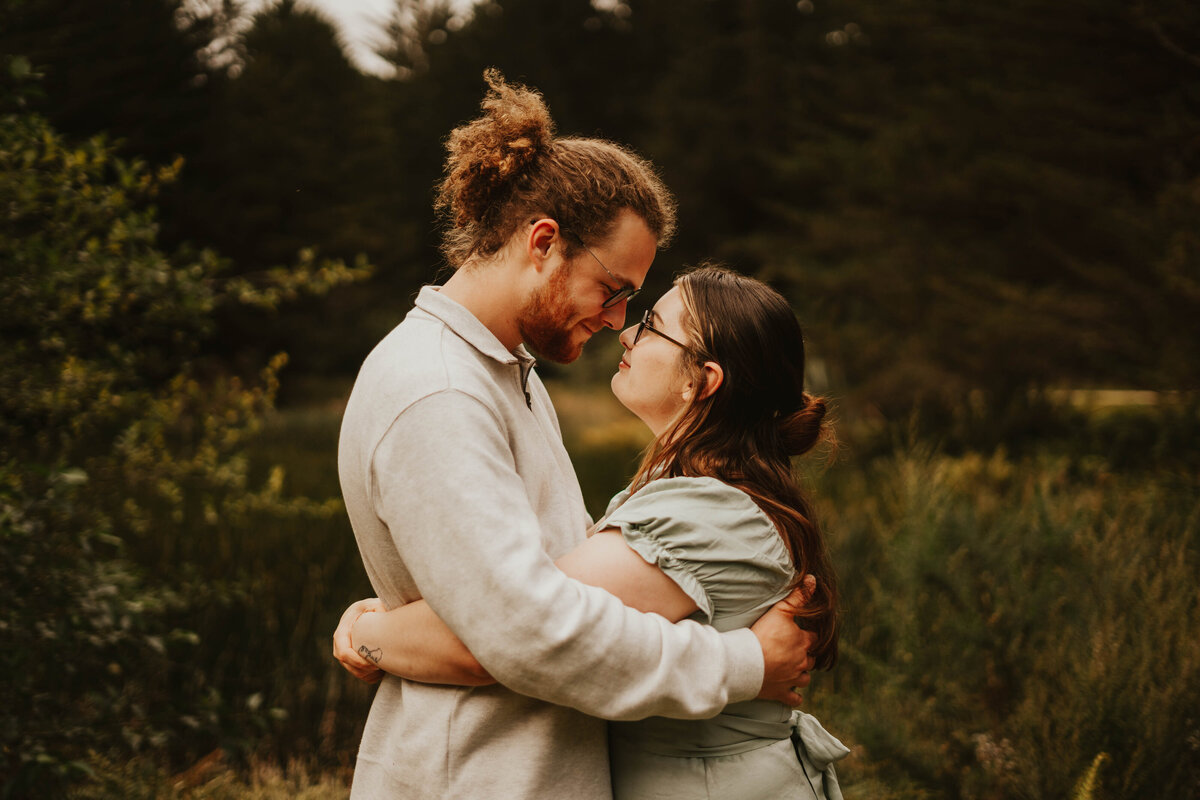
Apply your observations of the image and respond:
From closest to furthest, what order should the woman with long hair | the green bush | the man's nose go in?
the woman with long hair < the man's nose < the green bush

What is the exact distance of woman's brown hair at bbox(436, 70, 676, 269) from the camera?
1858mm

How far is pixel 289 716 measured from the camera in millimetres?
4309

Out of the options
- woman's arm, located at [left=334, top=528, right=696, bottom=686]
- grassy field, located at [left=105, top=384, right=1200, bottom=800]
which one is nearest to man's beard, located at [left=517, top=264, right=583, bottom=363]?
woman's arm, located at [left=334, top=528, right=696, bottom=686]

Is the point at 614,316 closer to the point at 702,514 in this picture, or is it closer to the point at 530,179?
the point at 530,179

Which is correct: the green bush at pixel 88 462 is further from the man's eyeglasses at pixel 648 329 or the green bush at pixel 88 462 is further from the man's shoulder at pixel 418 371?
the man's eyeglasses at pixel 648 329

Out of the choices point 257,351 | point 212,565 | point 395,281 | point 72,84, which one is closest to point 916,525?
point 212,565

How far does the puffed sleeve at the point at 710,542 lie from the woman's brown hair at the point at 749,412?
129 millimetres

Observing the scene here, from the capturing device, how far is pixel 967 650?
3.84m

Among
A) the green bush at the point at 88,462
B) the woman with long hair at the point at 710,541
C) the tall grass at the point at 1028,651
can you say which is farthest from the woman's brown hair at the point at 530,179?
the tall grass at the point at 1028,651

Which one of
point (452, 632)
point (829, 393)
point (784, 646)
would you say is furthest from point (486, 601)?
point (829, 393)

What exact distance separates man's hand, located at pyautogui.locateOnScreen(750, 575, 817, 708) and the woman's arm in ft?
0.53

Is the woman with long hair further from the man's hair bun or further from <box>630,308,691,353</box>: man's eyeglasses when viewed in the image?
the man's hair bun

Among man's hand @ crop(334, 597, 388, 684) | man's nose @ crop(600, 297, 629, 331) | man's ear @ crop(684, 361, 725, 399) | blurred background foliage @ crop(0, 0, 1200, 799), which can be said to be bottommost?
blurred background foliage @ crop(0, 0, 1200, 799)

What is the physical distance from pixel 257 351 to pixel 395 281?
387 inches
